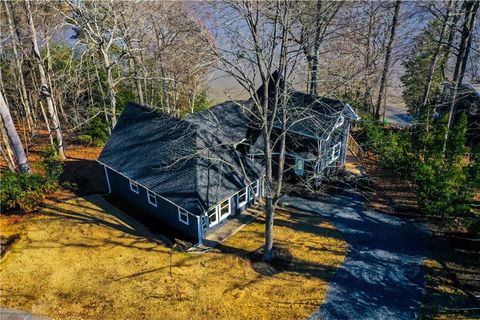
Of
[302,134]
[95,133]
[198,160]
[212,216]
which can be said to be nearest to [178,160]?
[198,160]

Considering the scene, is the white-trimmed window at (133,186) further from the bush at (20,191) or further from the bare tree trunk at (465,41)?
the bare tree trunk at (465,41)

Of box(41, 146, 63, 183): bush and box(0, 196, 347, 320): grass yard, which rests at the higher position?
box(41, 146, 63, 183): bush

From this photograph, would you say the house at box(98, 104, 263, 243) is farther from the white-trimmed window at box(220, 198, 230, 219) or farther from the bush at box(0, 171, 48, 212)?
the bush at box(0, 171, 48, 212)

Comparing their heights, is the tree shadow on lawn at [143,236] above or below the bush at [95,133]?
below

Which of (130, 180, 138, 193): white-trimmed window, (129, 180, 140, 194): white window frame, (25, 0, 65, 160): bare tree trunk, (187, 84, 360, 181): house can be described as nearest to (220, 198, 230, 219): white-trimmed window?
(187, 84, 360, 181): house

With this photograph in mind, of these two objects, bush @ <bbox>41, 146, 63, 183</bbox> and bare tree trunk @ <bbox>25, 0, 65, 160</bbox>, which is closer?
bare tree trunk @ <bbox>25, 0, 65, 160</bbox>

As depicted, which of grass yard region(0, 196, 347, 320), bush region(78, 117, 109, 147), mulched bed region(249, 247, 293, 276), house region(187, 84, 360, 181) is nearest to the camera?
grass yard region(0, 196, 347, 320)

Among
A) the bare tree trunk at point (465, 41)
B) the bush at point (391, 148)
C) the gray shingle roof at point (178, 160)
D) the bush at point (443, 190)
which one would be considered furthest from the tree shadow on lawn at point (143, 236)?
the bare tree trunk at point (465, 41)
